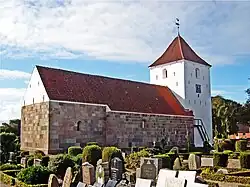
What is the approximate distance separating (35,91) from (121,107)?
531cm

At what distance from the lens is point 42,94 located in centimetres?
1911

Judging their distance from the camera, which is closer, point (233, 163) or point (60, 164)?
point (60, 164)

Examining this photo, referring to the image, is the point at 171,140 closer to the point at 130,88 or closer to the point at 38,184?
the point at 130,88

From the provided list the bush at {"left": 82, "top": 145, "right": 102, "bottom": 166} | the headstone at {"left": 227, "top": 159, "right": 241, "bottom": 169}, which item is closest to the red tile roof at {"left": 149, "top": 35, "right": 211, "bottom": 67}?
the headstone at {"left": 227, "top": 159, "right": 241, "bottom": 169}

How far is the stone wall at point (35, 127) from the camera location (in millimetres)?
18531

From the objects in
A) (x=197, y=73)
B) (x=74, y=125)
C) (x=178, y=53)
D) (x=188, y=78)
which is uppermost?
(x=178, y=53)

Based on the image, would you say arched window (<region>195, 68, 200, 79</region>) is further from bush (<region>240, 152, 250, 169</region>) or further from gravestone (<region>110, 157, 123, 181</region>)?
gravestone (<region>110, 157, 123, 181</region>)

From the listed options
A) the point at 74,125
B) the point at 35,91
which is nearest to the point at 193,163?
the point at 74,125

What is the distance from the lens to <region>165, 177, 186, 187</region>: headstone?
21.5 ft

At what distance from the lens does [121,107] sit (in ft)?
72.2

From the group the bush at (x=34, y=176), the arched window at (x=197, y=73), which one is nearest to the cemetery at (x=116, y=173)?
the bush at (x=34, y=176)

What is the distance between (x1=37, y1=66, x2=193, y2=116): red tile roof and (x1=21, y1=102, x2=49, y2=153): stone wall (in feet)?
3.62

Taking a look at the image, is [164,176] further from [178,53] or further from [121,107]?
[178,53]

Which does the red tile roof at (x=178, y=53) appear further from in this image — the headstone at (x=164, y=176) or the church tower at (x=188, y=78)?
the headstone at (x=164, y=176)
